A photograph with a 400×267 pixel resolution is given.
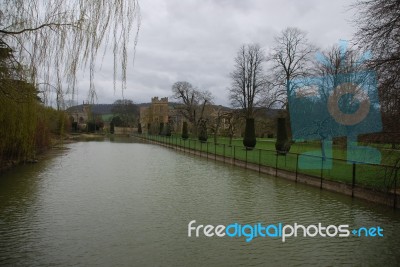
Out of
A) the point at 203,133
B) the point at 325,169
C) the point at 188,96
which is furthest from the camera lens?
the point at 188,96

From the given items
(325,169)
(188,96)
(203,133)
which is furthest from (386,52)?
(188,96)

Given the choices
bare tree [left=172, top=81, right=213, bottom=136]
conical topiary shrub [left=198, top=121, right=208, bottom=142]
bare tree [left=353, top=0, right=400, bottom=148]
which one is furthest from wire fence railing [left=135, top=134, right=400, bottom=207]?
bare tree [left=172, top=81, right=213, bottom=136]

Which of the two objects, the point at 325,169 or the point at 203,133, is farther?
the point at 203,133

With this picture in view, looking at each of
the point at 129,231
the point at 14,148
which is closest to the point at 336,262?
the point at 129,231

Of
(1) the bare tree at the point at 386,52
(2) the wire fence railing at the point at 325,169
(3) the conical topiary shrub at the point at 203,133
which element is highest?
(1) the bare tree at the point at 386,52

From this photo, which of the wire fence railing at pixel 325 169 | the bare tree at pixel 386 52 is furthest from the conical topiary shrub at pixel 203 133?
the bare tree at pixel 386 52

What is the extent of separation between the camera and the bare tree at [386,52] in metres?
10.3

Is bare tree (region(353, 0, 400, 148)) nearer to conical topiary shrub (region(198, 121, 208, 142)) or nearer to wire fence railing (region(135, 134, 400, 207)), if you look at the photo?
wire fence railing (region(135, 134, 400, 207))

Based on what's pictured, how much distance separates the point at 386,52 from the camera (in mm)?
10766

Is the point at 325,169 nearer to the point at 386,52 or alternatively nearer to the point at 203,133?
the point at 386,52

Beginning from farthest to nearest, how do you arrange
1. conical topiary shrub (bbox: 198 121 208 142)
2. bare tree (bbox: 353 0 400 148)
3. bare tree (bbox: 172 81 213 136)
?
1. bare tree (bbox: 172 81 213 136)
2. conical topiary shrub (bbox: 198 121 208 142)
3. bare tree (bbox: 353 0 400 148)

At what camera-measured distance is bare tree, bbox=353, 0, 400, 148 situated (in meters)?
10.3

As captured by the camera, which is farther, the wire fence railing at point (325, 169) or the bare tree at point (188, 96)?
the bare tree at point (188, 96)

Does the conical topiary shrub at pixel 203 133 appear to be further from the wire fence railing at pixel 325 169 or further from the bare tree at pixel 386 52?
the bare tree at pixel 386 52
